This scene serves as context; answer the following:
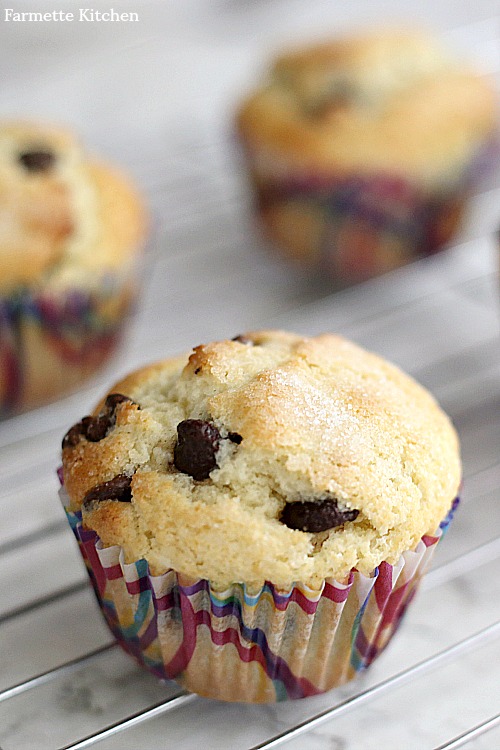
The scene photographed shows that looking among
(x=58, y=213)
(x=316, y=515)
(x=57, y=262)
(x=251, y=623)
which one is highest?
(x=58, y=213)

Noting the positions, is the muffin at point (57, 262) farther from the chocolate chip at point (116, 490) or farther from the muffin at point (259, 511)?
the chocolate chip at point (116, 490)

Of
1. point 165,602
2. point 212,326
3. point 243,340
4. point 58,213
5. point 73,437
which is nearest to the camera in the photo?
point 165,602

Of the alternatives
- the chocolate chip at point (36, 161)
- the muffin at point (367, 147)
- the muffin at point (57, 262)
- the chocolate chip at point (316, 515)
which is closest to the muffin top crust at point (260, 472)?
the chocolate chip at point (316, 515)

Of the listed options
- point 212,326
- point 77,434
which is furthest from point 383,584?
point 212,326

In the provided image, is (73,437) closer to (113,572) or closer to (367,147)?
(113,572)

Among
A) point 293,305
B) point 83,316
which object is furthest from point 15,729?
point 293,305
